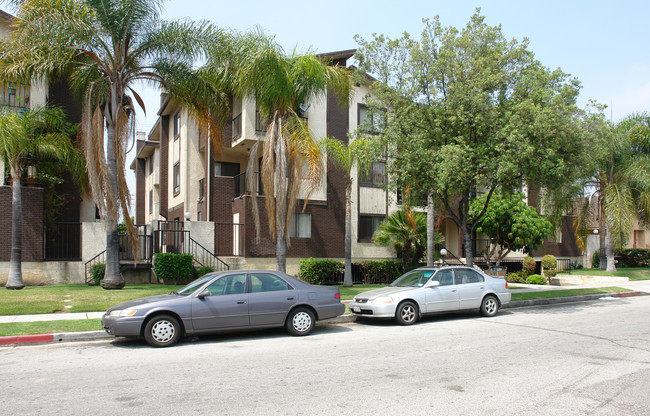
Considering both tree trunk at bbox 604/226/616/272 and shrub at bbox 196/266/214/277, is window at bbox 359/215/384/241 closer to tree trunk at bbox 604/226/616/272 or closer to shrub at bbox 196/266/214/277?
shrub at bbox 196/266/214/277

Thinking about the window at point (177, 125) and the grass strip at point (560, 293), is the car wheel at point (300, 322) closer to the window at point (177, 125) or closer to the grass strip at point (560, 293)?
the grass strip at point (560, 293)

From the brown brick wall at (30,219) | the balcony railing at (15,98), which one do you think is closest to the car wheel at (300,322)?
the brown brick wall at (30,219)

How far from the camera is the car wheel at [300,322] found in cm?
1030

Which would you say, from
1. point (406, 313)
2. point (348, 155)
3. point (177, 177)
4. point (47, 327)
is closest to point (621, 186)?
point (348, 155)

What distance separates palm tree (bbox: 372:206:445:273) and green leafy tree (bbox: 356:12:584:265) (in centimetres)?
682

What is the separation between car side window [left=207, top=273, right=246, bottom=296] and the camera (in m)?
9.87

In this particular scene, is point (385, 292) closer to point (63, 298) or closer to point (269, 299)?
point (269, 299)

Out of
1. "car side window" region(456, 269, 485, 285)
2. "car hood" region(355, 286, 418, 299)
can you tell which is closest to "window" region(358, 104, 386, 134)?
"car side window" region(456, 269, 485, 285)

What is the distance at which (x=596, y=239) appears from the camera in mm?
34688

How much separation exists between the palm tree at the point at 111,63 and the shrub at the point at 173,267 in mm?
2173

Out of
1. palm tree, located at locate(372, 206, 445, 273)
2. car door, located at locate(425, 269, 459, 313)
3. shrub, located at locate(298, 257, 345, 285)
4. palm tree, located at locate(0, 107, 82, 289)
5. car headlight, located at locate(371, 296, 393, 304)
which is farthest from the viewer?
palm tree, located at locate(372, 206, 445, 273)

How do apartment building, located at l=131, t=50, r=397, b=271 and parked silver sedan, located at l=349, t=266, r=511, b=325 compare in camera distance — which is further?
apartment building, located at l=131, t=50, r=397, b=271

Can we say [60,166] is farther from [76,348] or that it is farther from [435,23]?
[435,23]

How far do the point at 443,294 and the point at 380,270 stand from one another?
1054 cm
